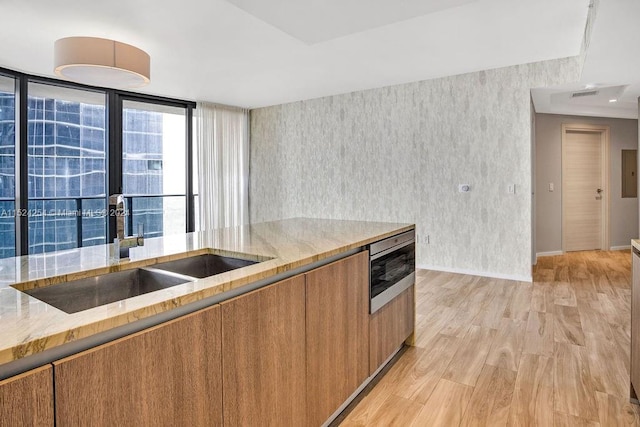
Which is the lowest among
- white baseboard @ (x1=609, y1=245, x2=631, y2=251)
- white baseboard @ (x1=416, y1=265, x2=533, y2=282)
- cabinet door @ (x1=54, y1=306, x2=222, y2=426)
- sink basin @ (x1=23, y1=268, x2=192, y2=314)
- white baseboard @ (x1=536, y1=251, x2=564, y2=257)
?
white baseboard @ (x1=416, y1=265, x2=533, y2=282)

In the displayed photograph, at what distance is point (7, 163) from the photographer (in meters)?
4.52

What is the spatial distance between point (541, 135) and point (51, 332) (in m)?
6.80

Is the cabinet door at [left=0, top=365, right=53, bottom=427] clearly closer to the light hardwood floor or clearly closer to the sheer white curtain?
the light hardwood floor

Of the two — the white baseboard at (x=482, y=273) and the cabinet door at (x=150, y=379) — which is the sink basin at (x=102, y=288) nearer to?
the cabinet door at (x=150, y=379)

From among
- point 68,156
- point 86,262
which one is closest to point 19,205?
point 68,156

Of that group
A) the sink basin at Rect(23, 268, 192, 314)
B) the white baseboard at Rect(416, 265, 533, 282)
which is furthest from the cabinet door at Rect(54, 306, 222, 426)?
the white baseboard at Rect(416, 265, 533, 282)

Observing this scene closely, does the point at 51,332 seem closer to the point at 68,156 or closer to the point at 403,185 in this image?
the point at 403,185

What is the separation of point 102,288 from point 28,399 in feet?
2.34

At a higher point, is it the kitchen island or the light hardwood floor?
the kitchen island

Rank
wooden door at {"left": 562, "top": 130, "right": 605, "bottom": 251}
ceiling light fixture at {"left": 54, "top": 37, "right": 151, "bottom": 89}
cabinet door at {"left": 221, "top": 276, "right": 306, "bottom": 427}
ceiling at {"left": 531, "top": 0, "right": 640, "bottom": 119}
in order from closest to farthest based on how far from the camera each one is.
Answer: cabinet door at {"left": 221, "top": 276, "right": 306, "bottom": 427} < ceiling at {"left": 531, "top": 0, "right": 640, "bottom": 119} < ceiling light fixture at {"left": 54, "top": 37, "right": 151, "bottom": 89} < wooden door at {"left": 562, "top": 130, "right": 605, "bottom": 251}

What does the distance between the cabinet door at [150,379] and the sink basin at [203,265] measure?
0.54 meters

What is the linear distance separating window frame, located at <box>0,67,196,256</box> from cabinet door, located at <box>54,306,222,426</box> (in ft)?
15.6

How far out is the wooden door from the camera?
20.4ft

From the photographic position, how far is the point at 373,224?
2605mm
